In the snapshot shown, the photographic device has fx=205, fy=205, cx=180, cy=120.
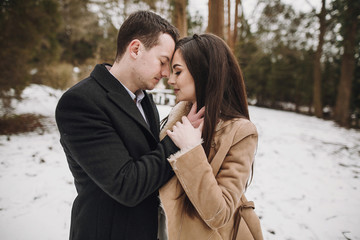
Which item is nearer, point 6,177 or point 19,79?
point 6,177

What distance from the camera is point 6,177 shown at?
3.87 m

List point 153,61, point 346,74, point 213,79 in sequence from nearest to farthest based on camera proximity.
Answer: point 213,79, point 153,61, point 346,74

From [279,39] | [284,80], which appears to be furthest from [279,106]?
[279,39]

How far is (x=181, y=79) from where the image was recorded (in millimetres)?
1595

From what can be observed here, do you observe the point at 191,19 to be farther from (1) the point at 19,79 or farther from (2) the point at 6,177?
(2) the point at 6,177

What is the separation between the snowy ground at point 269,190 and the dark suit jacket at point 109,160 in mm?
1924

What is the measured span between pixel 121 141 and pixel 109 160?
0.13 metres

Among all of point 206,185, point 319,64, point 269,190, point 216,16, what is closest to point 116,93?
point 206,185

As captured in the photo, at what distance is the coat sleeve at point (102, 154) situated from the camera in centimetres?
105

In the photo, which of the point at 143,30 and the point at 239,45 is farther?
the point at 239,45

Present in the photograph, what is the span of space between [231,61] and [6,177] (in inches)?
181

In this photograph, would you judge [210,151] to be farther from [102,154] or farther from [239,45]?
[239,45]

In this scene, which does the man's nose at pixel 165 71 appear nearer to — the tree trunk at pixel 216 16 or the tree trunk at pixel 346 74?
the tree trunk at pixel 216 16

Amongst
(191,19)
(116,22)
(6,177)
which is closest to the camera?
(6,177)
